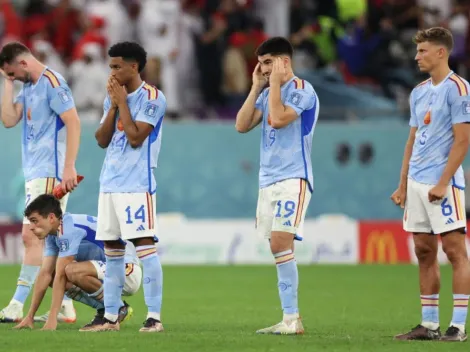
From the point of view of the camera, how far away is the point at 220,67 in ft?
69.1

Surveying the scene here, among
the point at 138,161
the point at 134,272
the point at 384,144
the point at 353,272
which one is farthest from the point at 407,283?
the point at 138,161

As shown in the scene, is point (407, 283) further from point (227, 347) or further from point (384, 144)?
point (227, 347)

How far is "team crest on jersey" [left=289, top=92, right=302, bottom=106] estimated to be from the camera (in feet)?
31.8

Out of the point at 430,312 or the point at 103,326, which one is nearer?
the point at 430,312

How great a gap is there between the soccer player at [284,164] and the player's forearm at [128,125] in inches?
38.6

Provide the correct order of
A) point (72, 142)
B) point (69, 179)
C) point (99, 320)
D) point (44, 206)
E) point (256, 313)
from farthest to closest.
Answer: point (256, 313)
point (72, 142)
point (69, 179)
point (99, 320)
point (44, 206)

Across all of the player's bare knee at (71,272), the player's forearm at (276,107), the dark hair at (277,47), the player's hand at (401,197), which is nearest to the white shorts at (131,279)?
the player's bare knee at (71,272)

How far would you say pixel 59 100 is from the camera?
35.7 ft

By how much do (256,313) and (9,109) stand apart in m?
3.19

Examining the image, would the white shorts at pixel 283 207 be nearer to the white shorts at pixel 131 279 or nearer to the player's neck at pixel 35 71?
the white shorts at pixel 131 279

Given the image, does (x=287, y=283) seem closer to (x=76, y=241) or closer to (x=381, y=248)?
(x=76, y=241)

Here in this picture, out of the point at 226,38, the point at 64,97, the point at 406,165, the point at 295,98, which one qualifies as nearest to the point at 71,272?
the point at 64,97

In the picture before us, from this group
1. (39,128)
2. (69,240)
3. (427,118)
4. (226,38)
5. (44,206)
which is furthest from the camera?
(226,38)

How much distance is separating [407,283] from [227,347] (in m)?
7.79
